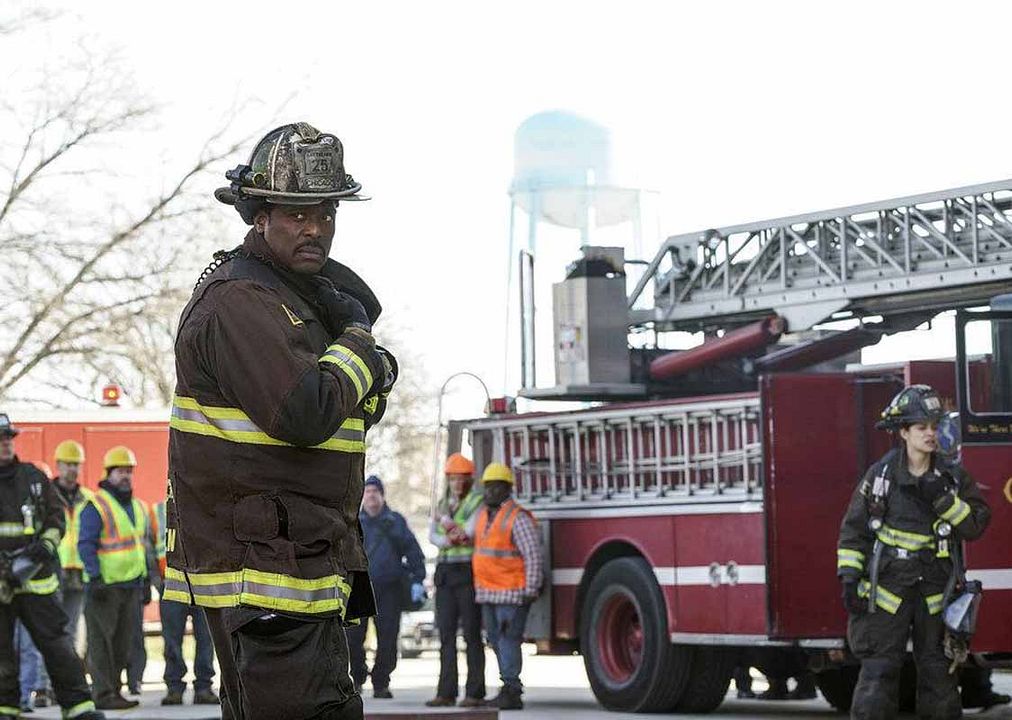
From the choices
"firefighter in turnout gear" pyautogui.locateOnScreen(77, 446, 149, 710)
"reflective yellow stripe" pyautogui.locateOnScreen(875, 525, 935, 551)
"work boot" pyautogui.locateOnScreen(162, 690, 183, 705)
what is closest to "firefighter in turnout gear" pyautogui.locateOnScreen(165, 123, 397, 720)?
"reflective yellow stripe" pyautogui.locateOnScreen(875, 525, 935, 551)

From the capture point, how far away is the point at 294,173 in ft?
14.8

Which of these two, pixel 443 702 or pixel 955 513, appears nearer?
pixel 955 513

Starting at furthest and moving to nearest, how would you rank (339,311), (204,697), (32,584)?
(204,697) < (32,584) < (339,311)

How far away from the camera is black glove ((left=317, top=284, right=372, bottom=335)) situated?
4.58 m

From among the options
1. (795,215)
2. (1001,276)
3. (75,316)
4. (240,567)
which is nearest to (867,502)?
(1001,276)

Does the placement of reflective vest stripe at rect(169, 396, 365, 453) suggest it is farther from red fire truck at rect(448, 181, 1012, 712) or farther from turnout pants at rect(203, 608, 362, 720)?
red fire truck at rect(448, 181, 1012, 712)

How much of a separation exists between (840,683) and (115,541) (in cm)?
529

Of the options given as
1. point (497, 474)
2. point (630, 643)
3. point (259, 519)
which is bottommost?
point (630, 643)

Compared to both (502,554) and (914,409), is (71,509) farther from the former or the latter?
(914,409)

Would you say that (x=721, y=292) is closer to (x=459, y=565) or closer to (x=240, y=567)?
(x=459, y=565)

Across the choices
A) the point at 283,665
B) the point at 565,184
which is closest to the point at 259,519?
the point at 283,665

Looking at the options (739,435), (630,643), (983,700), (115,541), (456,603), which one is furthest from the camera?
(115,541)

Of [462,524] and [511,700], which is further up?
[462,524]

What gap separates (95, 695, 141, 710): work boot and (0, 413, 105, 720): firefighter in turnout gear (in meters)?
2.81
